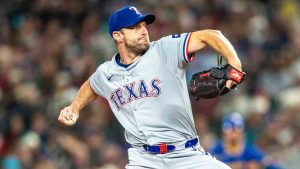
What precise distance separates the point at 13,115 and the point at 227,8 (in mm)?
4831

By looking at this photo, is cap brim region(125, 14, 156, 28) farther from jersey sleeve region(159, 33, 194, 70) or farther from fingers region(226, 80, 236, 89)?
fingers region(226, 80, 236, 89)

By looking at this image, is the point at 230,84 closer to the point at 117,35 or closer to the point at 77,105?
the point at 117,35

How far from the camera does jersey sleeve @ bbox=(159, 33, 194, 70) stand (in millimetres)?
6137

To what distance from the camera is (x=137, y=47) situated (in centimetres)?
646

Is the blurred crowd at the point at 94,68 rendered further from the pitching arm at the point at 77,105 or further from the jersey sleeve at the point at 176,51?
the jersey sleeve at the point at 176,51

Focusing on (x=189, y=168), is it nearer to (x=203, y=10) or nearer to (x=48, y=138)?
(x=48, y=138)

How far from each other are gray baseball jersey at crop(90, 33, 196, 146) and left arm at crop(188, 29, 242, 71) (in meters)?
0.07

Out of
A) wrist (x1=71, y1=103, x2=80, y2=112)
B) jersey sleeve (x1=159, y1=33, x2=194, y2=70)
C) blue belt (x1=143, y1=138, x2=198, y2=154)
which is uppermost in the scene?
jersey sleeve (x1=159, y1=33, x2=194, y2=70)

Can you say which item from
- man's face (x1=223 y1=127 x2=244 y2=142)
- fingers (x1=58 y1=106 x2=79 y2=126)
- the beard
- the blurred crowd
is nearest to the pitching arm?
fingers (x1=58 y1=106 x2=79 y2=126)

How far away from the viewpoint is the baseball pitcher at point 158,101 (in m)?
6.23

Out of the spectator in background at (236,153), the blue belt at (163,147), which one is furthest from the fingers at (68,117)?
the spectator in background at (236,153)

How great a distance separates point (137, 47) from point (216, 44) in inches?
→ 32.6

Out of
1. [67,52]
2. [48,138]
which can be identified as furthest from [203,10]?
[48,138]

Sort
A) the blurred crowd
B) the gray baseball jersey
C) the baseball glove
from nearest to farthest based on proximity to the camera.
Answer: the baseball glove → the gray baseball jersey → the blurred crowd
